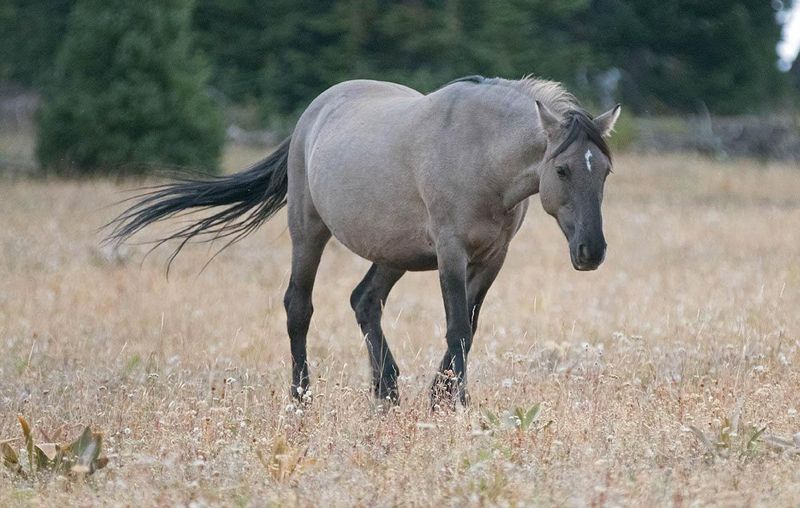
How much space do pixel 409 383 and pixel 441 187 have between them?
128 cm

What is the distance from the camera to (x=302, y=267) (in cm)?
749

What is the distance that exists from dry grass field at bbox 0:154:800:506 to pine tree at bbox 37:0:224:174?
730 centimetres

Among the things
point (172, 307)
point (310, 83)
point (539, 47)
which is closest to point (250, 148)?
point (310, 83)

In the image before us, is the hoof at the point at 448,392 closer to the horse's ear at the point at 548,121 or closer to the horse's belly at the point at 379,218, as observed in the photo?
the horse's belly at the point at 379,218

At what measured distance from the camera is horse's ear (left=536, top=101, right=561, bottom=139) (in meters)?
5.68

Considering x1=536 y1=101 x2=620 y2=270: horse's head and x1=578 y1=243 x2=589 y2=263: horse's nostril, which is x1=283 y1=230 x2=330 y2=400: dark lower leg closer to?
x1=536 y1=101 x2=620 y2=270: horse's head

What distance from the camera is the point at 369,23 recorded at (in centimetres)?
3047

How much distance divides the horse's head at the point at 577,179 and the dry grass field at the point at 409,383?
2.69 ft

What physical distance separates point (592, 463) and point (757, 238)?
11.3 metres

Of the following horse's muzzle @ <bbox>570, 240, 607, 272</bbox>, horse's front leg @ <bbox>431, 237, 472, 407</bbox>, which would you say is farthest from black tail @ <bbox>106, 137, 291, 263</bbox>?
horse's muzzle @ <bbox>570, 240, 607, 272</bbox>

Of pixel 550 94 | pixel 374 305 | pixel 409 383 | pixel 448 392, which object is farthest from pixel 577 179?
pixel 374 305

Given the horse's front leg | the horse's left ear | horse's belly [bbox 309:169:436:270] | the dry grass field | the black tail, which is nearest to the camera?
the dry grass field

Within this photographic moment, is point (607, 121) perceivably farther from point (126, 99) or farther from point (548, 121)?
point (126, 99)

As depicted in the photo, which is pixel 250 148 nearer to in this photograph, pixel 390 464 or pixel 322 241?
pixel 322 241
